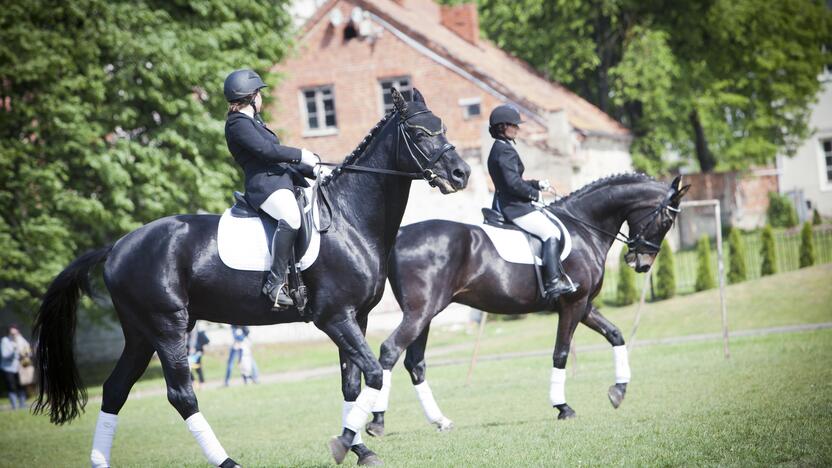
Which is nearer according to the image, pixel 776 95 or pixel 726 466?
pixel 726 466

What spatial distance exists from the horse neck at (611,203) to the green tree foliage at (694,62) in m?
30.8

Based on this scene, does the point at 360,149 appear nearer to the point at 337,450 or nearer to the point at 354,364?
the point at 354,364

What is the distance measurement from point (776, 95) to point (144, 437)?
37772 millimetres

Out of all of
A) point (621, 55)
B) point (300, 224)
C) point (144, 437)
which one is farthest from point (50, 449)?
point (621, 55)

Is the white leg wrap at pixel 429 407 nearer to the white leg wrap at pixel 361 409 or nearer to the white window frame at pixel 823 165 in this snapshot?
the white leg wrap at pixel 361 409

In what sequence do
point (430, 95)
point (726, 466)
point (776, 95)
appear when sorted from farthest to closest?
point (776, 95), point (430, 95), point (726, 466)

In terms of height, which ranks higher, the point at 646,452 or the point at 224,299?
the point at 224,299

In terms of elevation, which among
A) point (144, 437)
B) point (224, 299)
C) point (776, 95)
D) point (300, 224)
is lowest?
point (144, 437)

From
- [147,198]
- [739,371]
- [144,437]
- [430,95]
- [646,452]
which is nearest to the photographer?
[646,452]

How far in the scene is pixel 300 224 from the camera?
900 centimetres

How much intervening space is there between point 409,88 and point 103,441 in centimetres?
2874

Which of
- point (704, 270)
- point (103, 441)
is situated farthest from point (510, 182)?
point (704, 270)

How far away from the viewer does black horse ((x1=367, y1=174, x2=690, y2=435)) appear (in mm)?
12094

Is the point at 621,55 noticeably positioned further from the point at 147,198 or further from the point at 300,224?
the point at 300,224
